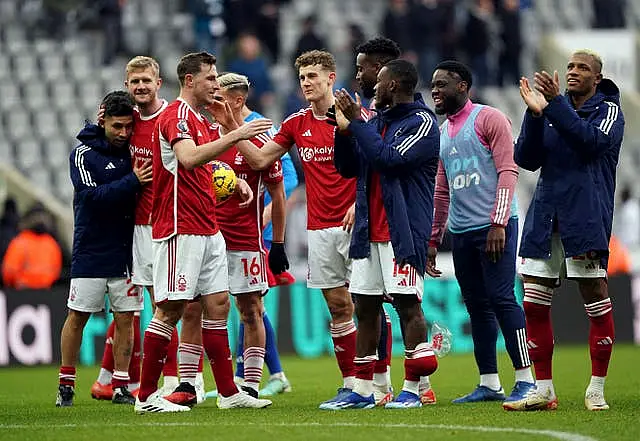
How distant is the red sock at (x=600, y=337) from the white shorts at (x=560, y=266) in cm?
20

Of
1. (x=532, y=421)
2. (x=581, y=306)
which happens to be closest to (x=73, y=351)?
(x=532, y=421)

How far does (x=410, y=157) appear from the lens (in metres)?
9.07

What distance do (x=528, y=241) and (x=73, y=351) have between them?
357 centimetres

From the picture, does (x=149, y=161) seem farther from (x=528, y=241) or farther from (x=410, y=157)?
(x=528, y=241)

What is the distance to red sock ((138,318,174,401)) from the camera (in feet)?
29.7

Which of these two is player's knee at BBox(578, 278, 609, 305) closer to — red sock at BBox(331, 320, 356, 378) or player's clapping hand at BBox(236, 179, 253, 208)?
red sock at BBox(331, 320, 356, 378)

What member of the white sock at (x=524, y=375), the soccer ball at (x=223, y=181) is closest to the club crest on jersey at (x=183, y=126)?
the soccer ball at (x=223, y=181)

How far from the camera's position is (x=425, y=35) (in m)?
22.5

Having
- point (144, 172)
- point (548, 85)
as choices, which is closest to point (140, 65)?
point (144, 172)

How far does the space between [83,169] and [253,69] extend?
1037 cm

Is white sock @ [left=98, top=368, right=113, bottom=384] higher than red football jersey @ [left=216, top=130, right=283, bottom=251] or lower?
lower

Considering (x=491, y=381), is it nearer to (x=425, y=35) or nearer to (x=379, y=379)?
(x=379, y=379)

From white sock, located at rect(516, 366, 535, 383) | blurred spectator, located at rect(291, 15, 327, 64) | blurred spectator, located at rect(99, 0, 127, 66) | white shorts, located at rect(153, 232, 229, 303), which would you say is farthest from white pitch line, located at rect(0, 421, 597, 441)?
blurred spectator, located at rect(99, 0, 127, 66)

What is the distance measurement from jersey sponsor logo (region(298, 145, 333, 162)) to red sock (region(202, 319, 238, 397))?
4.97 ft
